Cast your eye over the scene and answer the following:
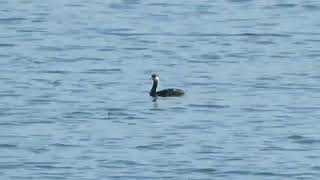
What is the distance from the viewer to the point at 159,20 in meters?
40.9

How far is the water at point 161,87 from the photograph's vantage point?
24766mm

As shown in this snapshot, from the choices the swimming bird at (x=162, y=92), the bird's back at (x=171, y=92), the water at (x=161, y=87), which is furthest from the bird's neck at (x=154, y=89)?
the water at (x=161, y=87)

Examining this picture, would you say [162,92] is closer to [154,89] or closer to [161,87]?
[154,89]

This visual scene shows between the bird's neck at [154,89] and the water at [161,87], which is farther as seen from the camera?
the bird's neck at [154,89]

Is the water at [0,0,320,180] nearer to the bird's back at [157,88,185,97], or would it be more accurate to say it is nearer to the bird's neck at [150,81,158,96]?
the bird's back at [157,88,185,97]

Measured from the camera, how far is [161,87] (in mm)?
32219

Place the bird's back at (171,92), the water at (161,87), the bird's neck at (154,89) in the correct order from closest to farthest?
1. the water at (161,87)
2. the bird's back at (171,92)
3. the bird's neck at (154,89)

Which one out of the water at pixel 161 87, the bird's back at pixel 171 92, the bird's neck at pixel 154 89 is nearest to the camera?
the water at pixel 161 87

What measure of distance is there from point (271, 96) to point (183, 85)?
2.20 metres

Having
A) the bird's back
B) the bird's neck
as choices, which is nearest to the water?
the bird's back

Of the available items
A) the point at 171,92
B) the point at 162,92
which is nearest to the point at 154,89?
the point at 162,92

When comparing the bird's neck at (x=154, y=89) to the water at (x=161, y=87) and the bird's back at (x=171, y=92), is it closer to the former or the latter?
the bird's back at (x=171, y=92)

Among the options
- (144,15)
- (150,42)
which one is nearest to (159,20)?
(144,15)

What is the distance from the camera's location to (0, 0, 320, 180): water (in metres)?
24.8
